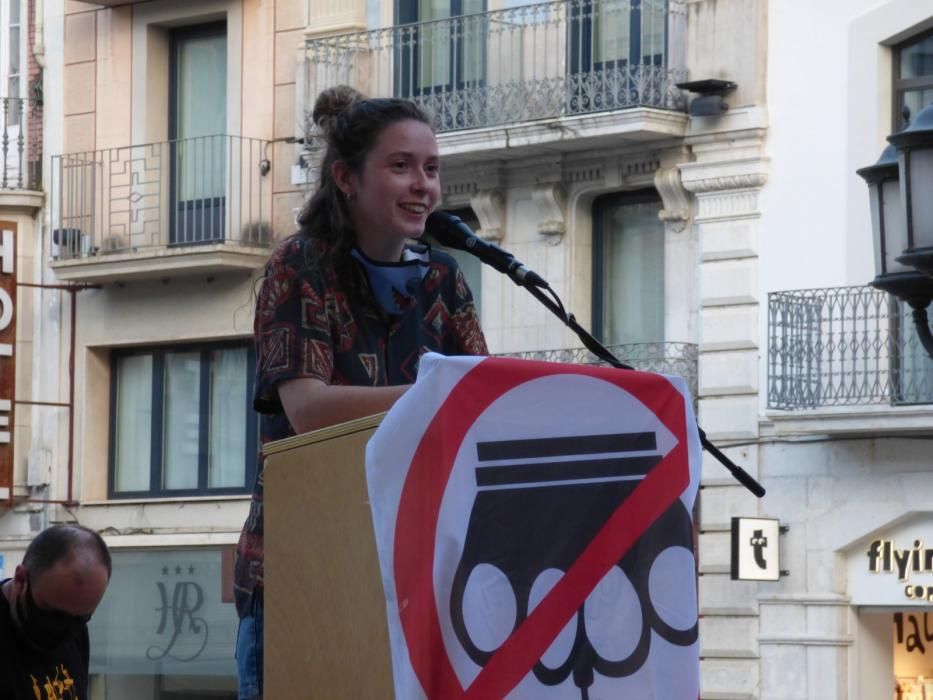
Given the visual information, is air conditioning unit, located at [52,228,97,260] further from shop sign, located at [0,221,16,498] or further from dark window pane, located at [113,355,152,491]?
dark window pane, located at [113,355,152,491]

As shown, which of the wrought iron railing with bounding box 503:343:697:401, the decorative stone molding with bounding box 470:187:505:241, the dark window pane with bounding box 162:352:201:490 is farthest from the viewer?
the dark window pane with bounding box 162:352:201:490

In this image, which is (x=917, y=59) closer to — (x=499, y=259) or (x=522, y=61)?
(x=522, y=61)

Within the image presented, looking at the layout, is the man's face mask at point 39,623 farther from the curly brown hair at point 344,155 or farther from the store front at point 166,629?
the store front at point 166,629

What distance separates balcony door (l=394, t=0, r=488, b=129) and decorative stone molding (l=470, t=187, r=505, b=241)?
0.76 metres

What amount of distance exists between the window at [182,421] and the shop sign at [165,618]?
2.58 ft

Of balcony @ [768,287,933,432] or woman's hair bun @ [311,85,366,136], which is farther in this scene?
balcony @ [768,287,933,432]

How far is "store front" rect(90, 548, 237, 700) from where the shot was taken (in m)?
24.1

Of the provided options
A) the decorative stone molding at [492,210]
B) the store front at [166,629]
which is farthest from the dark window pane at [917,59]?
the store front at [166,629]

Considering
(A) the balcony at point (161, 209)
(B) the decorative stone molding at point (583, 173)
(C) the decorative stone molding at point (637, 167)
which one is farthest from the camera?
(A) the balcony at point (161, 209)

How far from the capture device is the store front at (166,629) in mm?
24125

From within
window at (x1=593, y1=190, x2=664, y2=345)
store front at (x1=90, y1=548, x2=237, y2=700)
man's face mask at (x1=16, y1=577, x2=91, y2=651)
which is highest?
window at (x1=593, y1=190, x2=664, y2=345)

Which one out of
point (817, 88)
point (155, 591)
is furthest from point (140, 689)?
point (817, 88)

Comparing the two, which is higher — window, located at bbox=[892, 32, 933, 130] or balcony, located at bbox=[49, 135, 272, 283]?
window, located at bbox=[892, 32, 933, 130]

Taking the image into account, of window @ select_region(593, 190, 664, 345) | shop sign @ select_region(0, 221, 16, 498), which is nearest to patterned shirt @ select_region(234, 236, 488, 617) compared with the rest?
window @ select_region(593, 190, 664, 345)
